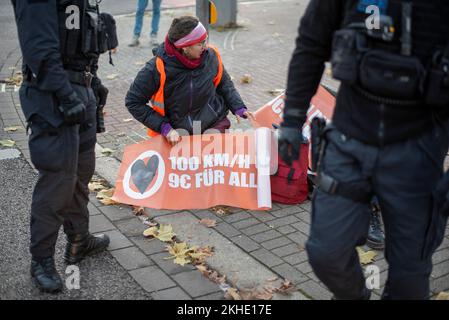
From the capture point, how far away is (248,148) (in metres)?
5.03

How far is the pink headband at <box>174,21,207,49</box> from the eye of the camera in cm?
476

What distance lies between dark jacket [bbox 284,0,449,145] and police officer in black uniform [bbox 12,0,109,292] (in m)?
1.23

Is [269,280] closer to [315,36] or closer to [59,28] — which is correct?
[315,36]

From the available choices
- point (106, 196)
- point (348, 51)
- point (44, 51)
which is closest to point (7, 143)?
point (106, 196)

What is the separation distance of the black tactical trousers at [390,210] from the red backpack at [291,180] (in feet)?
6.53

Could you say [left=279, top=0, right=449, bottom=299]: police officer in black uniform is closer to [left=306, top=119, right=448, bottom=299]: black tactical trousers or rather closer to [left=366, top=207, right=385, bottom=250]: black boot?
[left=306, top=119, right=448, bottom=299]: black tactical trousers

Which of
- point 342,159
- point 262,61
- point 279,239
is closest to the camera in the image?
point 342,159

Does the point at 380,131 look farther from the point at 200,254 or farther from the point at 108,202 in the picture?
the point at 108,202

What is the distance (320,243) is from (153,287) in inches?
53.8

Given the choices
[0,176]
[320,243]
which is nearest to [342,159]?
[320,243]

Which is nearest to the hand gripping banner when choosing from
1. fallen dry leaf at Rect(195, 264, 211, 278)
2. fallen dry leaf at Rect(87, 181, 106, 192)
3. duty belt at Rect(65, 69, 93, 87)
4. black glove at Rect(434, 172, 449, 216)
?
fallen dry leaf at Rect(87, 181, 106, 192)

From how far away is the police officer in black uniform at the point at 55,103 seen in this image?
3.25m

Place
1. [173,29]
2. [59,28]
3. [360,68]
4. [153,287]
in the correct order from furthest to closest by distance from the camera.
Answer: [173,29], [153,287], [59,28], [360,68]

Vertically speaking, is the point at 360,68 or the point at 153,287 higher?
the point at 360,68
